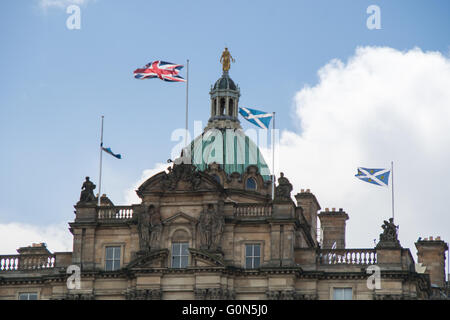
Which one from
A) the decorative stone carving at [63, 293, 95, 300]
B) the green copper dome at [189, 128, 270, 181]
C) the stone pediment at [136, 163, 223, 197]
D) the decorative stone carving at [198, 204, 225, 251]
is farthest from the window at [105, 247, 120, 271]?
the green copper dome at [189, 128, 270, 181]

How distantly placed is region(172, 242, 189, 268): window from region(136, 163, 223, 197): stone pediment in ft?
12.9

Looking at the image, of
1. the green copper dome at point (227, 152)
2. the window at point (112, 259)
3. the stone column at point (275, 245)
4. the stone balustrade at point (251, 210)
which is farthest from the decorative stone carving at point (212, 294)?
the green copper dome at point (227, 152)

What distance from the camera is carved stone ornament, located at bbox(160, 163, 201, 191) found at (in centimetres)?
9031

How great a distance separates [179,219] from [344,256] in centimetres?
1173

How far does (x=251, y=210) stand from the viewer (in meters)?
90.9

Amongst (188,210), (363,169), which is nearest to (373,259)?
(363,169)

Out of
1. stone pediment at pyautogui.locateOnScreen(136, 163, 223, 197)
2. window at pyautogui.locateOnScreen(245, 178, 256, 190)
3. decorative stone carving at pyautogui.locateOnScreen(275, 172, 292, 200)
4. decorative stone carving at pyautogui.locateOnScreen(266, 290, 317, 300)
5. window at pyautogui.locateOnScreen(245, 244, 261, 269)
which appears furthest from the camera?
window at pyautogui.locateOnScreen(245, 178, 256, 190)

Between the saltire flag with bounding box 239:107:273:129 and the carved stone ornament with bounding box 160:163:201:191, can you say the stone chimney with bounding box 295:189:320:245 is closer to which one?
the saltire flag with bounding box 239:107:273:129

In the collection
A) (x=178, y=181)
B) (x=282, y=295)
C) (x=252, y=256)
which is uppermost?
(x=178, y=181)

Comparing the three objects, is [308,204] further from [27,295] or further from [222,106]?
[27,295]

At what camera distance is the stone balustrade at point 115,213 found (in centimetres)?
9175

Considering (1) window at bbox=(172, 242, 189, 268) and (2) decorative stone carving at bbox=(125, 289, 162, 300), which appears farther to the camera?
(1) window at bbox=(172, 242, 189, 268)

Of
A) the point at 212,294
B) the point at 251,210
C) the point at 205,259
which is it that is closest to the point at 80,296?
the point at 205,259
